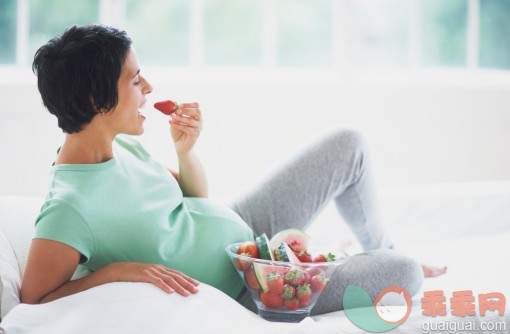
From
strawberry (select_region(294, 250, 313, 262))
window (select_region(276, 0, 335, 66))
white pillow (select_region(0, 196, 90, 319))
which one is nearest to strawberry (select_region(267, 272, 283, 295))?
strawberry (select_region(294, 250, 313, 262))

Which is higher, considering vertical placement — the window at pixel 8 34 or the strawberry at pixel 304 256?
the window at pixel 8 34

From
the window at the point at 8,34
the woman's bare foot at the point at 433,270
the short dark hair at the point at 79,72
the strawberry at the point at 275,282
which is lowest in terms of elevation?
the woman's bare foot at the point at 433,270

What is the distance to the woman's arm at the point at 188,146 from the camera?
1562 millimetres

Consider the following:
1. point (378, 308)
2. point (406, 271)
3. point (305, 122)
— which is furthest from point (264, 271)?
point (305, 122)

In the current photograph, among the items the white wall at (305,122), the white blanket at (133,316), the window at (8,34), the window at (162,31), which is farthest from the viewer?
the window at (162,31)

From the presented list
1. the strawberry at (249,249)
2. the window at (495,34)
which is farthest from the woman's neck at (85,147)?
the window at (495,34)

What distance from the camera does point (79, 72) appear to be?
4.38 ft

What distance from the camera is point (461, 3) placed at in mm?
3600

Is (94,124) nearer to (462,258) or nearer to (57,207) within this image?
(57,207)

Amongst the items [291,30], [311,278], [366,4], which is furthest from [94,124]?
[366,4]

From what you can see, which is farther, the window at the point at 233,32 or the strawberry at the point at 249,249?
the window at the point at 233,32

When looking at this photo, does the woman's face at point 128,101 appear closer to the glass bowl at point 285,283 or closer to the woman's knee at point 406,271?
the glass bowl at point 285,283

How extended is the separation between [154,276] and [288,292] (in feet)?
0.99

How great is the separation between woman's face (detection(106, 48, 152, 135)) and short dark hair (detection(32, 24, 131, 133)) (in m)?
0.02
